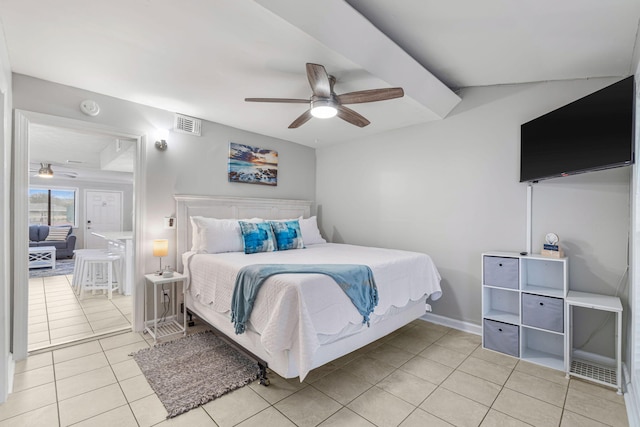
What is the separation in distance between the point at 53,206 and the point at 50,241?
5.03 ft

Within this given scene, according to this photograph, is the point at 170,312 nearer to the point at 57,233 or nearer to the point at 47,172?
the point at 47,172

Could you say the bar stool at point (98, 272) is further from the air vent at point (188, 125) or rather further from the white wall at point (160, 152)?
the air vent at point (188, 125)

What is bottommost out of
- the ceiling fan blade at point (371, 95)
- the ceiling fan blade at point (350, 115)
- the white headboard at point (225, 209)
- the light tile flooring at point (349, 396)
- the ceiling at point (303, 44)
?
the light tile flooring at point (349, 396)

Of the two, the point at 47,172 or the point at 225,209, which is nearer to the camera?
the point at 225,209

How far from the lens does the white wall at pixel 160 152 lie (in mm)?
2770

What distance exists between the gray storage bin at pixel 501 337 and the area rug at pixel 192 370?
2.22m

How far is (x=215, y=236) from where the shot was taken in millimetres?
3377

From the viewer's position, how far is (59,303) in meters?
4.28

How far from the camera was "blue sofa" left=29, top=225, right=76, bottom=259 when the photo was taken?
305 inches

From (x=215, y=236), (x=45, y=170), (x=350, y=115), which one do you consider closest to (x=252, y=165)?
(x=215, y=236)

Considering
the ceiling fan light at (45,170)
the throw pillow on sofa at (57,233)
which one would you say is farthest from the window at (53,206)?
the ceiling fan light at (45,170)

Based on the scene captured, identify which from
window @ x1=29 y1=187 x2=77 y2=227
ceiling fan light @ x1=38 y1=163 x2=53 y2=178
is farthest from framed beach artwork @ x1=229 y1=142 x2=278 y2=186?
window @ x1=29 y1=187 x2=77 y2=227

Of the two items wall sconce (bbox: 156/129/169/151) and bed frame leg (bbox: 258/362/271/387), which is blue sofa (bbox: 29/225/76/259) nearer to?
wall sconce (bbox: 156/129/169/151)

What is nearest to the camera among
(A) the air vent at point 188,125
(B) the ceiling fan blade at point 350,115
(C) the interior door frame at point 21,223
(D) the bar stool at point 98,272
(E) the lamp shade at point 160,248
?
(C) the interior door frame at point 21,223
